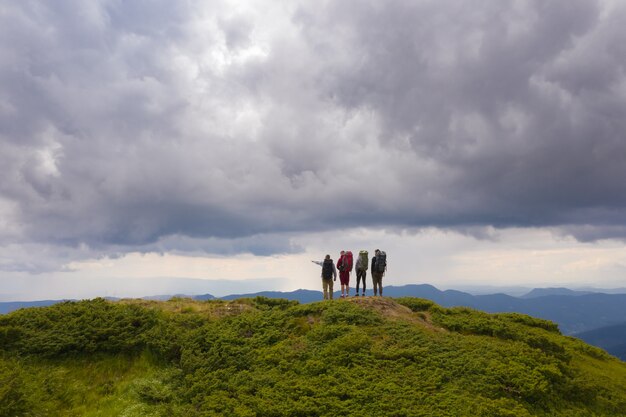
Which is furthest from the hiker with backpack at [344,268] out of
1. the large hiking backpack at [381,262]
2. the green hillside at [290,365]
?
the green hillside at [290,365]

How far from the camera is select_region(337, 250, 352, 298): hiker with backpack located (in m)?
28.4

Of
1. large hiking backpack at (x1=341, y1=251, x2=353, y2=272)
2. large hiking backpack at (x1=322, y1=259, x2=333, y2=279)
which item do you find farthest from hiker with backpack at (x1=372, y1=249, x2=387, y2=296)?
large hiking backpack at (x1=322, y1=259, x2=333, y2=279)

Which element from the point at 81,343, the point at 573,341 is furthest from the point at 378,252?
the point at 81,343

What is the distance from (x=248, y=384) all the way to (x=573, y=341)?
Result: 2002 centimetres

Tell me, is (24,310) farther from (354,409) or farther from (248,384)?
(354,409)

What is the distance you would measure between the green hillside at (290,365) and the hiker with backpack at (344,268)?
18.9ft

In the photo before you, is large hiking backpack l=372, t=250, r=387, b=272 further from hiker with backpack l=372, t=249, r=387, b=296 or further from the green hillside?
the green hillside

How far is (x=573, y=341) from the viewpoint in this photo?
974 inches

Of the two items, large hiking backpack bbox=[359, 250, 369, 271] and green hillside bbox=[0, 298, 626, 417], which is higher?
large hiking backpack bbox=[359, 250, 369, 271]

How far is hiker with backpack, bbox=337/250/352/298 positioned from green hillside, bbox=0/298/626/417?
5.76m

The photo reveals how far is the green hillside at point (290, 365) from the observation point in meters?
14.1

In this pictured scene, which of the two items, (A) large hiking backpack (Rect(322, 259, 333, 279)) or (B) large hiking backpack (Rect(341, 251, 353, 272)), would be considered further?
(B) large hiking backpack (Rect(341, 251, 353, 272))

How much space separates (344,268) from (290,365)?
495 inches

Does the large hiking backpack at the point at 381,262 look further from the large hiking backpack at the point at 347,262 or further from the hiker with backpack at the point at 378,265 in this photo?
the large hiking backpack at the point at 347,262
